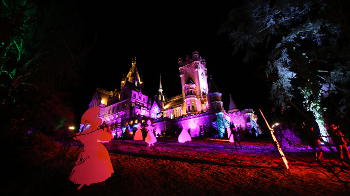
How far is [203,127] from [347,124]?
31710 millimetres

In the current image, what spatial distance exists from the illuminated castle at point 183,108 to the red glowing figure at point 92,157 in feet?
85.6

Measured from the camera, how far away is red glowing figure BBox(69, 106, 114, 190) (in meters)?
5.17

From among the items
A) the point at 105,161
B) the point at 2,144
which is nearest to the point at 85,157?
the point at 105,161

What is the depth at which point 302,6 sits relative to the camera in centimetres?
709

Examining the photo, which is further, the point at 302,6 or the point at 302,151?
the point at 302,151

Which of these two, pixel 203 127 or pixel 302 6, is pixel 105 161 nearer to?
pixel 302 6

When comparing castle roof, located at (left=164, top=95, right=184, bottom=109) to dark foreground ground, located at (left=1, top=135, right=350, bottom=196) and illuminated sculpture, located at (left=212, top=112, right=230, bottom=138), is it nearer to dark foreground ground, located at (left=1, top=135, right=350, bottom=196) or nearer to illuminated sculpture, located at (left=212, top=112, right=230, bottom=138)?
illuminated sculpture, located at (left=212, top=112, right=230, bottom=138)

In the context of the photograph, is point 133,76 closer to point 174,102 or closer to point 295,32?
point 174,102

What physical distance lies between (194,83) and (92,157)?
40.3 metres

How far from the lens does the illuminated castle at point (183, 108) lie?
34656 mm

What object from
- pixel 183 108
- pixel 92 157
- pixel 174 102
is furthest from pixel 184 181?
pixel 174 102

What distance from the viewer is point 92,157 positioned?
5.44 m

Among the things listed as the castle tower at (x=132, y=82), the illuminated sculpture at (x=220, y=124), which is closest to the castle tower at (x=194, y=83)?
the illuminated sculpture at (x=220, y=124)

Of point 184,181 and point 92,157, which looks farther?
point 184,181
